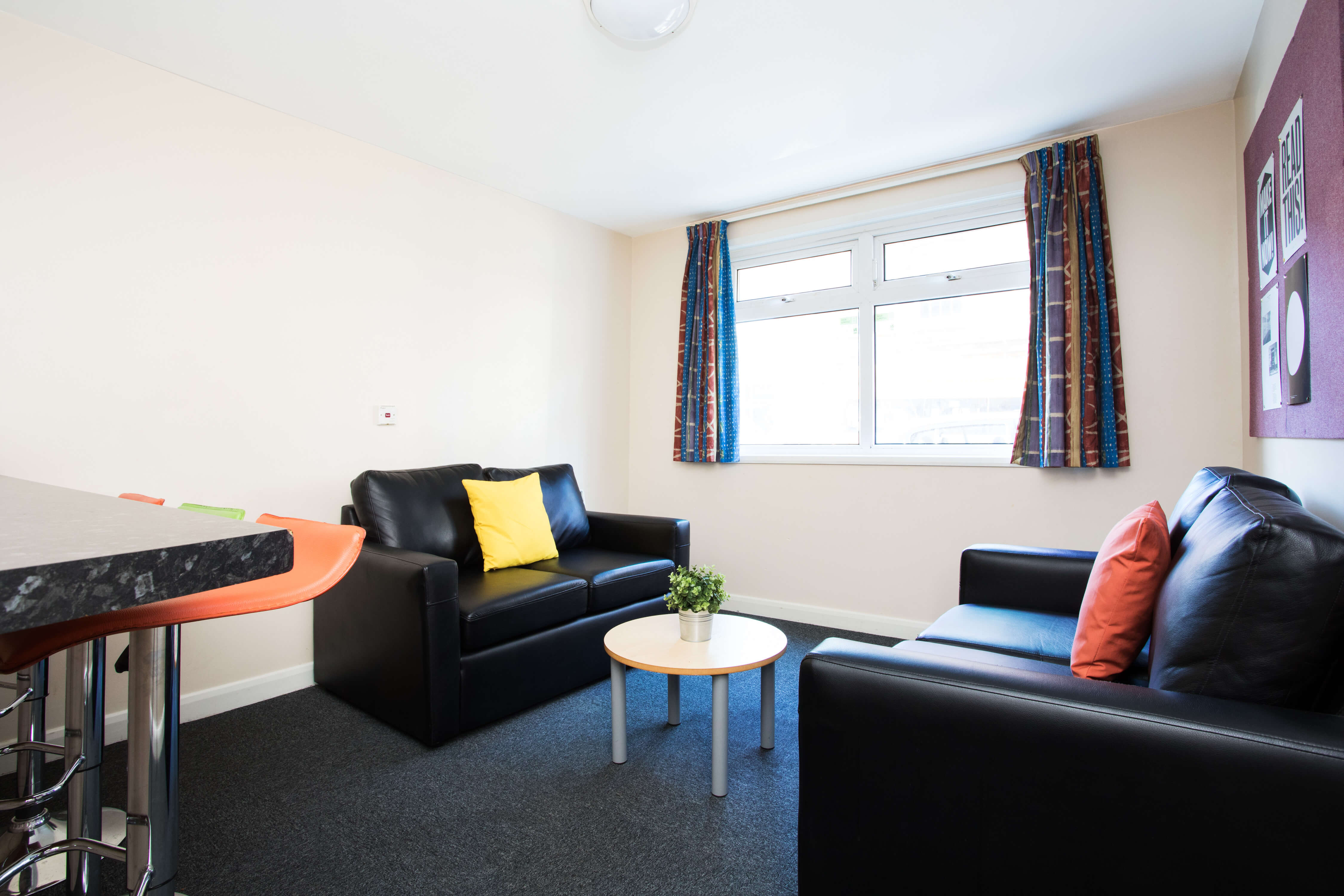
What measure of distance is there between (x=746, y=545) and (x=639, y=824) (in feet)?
7.91

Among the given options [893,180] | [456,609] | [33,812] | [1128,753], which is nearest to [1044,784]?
[1128,753]

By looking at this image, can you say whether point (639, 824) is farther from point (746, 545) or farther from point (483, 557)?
point (746, 545)

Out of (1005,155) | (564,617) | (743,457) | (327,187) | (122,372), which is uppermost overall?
(1005,155)

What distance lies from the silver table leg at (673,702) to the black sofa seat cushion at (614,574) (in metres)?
0.53

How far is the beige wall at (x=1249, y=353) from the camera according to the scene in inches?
61.7

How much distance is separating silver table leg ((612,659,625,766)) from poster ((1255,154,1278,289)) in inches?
95.0

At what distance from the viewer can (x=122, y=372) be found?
236 centimetres

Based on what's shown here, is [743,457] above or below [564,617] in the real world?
above

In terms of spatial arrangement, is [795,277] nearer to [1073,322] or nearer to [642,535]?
[1073,322]

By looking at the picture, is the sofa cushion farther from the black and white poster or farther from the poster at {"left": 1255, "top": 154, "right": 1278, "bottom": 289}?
the poster at {"left": 1255, "top": 154, "right": 1278, "bottom": 289}

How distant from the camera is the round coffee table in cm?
190

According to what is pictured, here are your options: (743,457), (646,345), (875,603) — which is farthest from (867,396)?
(646,345)

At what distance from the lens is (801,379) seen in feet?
13.2

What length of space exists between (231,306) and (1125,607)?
322cm
